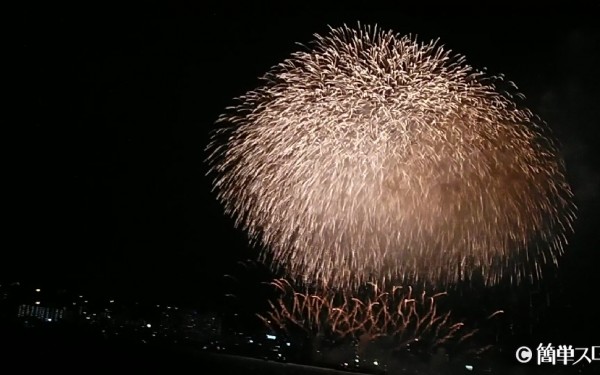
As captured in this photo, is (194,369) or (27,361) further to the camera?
(194,369)

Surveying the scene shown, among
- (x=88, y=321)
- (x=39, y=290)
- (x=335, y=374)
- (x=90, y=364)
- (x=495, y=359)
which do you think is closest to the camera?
(x=90, y=364)

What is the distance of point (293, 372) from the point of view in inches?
1467

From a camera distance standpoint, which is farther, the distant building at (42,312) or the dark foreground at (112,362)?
the distant building at (42,312)

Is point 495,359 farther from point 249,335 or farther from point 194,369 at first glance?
point 249,335

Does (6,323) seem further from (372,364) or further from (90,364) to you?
(372,364)

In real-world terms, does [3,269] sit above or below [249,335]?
above

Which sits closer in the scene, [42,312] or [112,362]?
[112,362]

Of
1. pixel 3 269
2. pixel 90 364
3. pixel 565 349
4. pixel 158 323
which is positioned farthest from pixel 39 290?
pixel 565 349

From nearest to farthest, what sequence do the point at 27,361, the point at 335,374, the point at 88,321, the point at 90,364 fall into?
the point at 27,361, the point at 90,364, the point at 335,374, the point at 88,321

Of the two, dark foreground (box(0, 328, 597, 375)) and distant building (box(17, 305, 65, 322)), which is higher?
distant building (box(17, 305, 65, 322))

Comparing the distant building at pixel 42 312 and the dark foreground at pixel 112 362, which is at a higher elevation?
the distant building at pixel 42 312

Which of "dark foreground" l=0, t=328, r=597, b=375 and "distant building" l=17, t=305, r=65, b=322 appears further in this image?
"distant building" l=17, t=305, r=65, b=322

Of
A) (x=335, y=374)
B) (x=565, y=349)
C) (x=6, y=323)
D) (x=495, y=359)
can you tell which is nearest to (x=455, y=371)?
(x=495, y=359)

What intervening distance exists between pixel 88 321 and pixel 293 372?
23378mm
